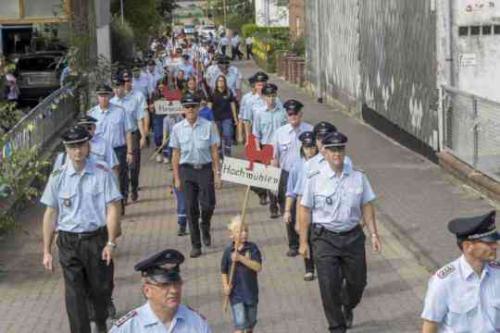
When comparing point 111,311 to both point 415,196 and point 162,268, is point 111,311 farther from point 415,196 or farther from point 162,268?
point 415,196

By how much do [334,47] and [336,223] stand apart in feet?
77.1

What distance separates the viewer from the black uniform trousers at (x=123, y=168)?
15156mm

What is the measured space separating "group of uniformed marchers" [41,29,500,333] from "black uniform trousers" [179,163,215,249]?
0.05 ft

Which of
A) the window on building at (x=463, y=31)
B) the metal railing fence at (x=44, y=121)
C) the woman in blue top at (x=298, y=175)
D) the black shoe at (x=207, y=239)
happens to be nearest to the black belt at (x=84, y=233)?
the woman in blue top at (x=298, y=175)

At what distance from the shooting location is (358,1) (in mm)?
27688

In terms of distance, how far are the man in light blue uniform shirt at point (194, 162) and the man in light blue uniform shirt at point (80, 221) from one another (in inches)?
151

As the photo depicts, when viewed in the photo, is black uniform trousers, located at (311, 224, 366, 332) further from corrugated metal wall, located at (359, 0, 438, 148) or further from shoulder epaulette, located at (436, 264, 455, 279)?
corrugated metal wall, located at (359, 0, 438, 148)

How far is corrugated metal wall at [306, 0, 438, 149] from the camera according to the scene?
1955 centimetres

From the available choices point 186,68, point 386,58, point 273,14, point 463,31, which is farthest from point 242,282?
point 273,14

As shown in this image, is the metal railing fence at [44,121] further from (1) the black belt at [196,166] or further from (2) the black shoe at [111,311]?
(2) the black shoe at [111,311]

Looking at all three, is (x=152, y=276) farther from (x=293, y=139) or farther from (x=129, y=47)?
(x=129, y=47)

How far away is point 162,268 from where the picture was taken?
551 centimetres

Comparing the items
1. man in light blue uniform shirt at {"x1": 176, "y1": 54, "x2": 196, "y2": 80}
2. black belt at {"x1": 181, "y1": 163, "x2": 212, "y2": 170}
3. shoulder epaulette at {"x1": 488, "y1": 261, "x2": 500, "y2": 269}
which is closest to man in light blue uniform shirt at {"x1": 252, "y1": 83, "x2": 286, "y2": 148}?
black belt at {"x1": 181, "y1": 163, "x2": 212, "y2": 170}

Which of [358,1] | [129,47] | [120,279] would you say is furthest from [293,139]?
[129,47]
